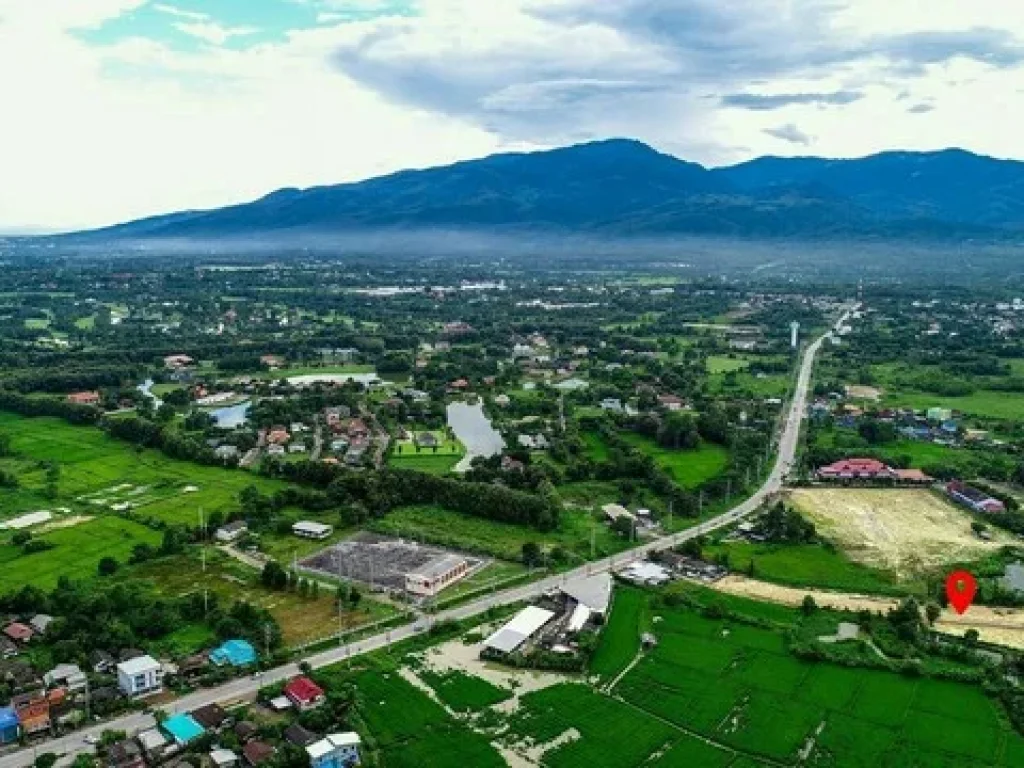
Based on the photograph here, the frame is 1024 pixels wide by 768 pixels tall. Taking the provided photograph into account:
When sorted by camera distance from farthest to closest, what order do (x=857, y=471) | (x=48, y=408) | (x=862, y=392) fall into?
(x=862, y=392), (x=48, y=408), (x=857, y=471)

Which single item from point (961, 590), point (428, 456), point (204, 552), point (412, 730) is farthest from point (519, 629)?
point (428, 456)

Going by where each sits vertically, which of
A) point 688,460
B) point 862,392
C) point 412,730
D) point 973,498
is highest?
point 862,392

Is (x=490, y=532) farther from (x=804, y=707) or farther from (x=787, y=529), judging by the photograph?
(x=804, y=707)

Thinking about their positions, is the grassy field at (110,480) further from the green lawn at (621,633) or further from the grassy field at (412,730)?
the green lawn at (621,633)

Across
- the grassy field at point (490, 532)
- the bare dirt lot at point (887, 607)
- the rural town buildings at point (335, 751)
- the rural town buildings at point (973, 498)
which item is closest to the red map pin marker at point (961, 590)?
the bare dirt lot at point (887, 607)

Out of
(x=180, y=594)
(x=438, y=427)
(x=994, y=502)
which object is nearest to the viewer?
(x=180, y=594)

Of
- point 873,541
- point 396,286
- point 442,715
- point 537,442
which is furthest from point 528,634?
point 396,286

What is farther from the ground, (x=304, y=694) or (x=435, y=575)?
(x=435, y=575)

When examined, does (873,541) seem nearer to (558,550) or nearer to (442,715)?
(558,550)
